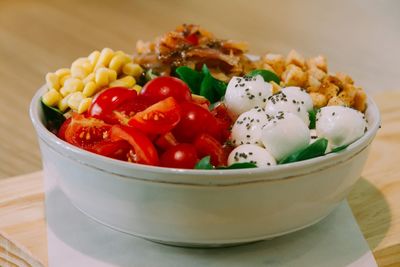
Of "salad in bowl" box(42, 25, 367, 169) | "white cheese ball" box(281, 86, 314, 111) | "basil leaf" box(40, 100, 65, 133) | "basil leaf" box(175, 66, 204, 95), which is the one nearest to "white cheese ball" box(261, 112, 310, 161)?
"salad in bowl" box(42, 25, 367, 169)

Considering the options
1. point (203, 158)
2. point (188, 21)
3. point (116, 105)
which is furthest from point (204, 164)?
point (188, 21)

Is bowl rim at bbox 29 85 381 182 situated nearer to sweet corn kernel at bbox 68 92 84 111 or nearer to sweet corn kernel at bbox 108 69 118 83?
sweet corn kernel at bbox 68 92 84 111

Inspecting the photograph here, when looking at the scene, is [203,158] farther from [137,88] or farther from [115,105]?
[137,88]

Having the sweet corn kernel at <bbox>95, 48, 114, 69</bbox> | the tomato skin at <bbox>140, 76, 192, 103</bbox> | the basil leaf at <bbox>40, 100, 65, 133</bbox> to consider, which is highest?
the tomato skin at <bbox>140, 76, 192, 103</bbox>

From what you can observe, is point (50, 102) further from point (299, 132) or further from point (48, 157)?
point (299, 132)

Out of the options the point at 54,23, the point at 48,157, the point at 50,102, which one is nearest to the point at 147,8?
the point at 54,23

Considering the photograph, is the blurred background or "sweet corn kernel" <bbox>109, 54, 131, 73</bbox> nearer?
"sweet corn kernel" <bbox>109, 54, 131, 73</bbox>
